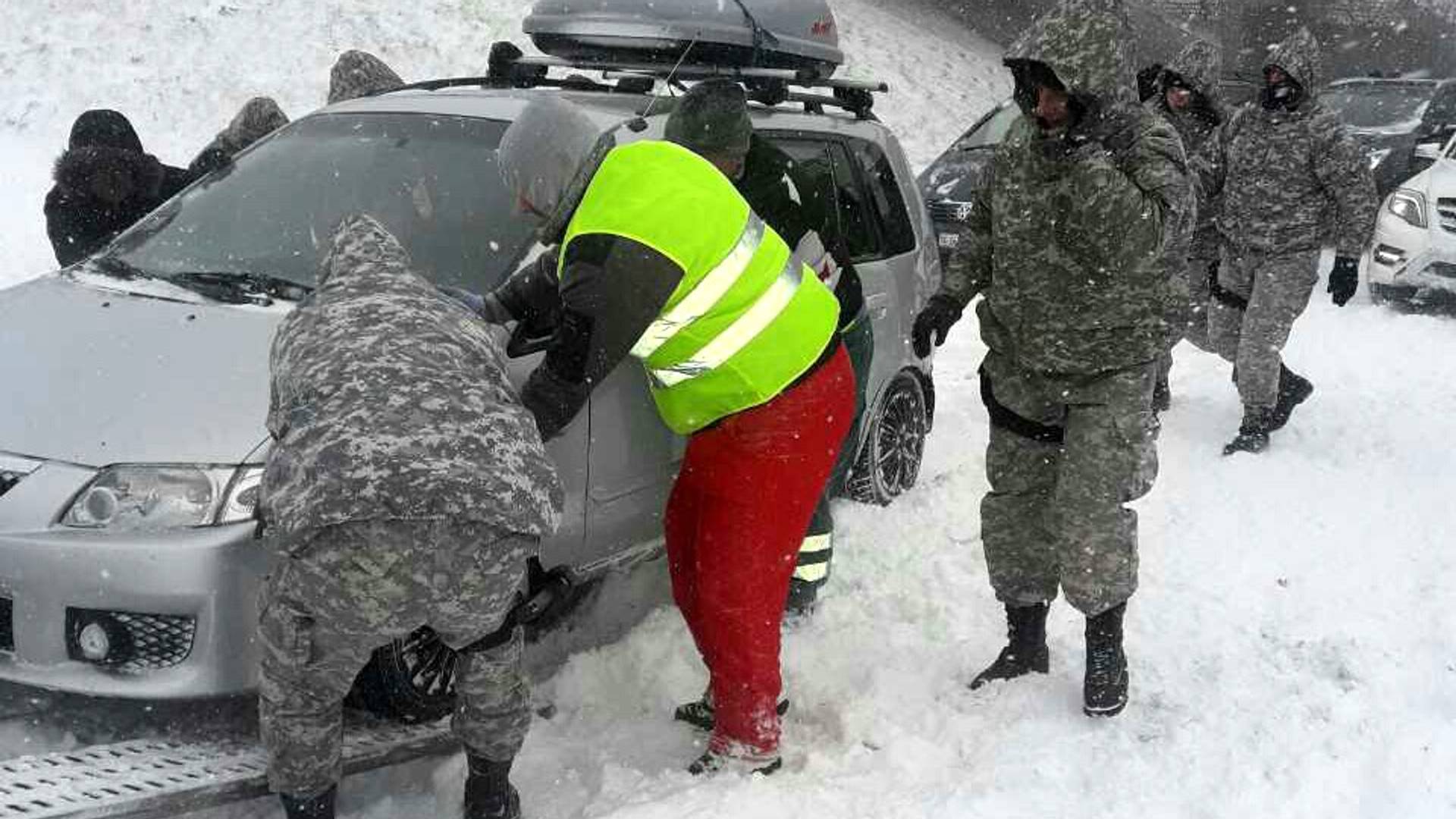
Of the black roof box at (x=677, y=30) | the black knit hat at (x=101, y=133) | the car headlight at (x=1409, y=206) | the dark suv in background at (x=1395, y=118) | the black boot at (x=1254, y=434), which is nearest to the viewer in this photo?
the black roof box at (x=677, y=30)

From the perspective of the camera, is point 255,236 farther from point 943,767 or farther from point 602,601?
point 943,767

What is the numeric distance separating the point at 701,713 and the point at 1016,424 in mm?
1289

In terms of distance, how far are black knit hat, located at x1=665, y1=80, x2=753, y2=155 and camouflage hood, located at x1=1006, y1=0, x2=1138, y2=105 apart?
0.84 metres

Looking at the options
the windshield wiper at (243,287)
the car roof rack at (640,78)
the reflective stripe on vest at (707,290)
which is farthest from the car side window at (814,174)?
the windshield wiper at (243,287)

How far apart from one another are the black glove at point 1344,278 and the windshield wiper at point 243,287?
4.88 meters

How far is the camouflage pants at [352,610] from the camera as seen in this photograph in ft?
8.57

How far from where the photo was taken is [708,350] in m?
3.29

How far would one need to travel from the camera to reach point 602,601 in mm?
4707

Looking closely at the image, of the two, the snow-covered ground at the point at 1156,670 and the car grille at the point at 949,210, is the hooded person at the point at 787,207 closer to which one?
the snow-covered ground at the point at 1156,670

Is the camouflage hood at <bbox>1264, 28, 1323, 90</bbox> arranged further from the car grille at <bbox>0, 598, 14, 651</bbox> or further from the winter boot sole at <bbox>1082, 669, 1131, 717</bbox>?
the car grille at <bbox>0, 598, 14, 651</bbox>

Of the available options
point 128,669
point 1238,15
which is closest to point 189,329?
point 128,669

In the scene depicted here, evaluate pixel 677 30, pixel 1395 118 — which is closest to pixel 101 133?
pixel 677 30

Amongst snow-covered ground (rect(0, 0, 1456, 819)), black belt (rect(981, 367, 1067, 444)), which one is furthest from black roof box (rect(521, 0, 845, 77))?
snow-covered ground (rect(0, 0, 1456, 819))

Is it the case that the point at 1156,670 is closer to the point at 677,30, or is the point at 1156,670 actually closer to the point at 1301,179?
the point at 677,30
